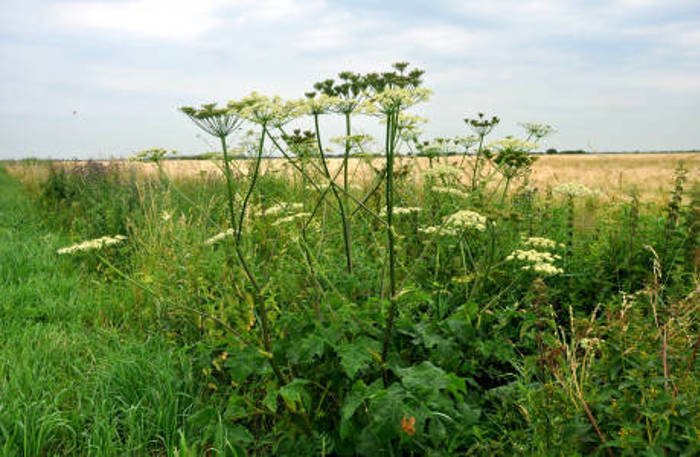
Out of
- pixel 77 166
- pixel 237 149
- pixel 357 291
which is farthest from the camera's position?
pixel 77 166

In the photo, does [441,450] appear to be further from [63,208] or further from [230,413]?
[63,208]

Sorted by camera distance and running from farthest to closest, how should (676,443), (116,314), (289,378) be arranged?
(116,314) → (289,378) → (676,443)

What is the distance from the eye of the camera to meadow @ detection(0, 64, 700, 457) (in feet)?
8.13

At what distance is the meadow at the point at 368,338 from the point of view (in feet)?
8.13

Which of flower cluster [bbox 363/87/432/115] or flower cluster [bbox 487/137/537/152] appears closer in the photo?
flower cluster [bbox 363/87/432/115]

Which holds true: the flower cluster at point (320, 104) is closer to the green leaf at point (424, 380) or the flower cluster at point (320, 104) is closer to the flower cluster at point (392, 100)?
the flower cluster at point (392, 100)

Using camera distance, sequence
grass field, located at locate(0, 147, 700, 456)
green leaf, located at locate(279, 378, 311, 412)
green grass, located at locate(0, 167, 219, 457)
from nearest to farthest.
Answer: green leaf, located at locate(279, 378, 311, 412), grass field, located at locate(0, 147, 700, 456), green grass, located at locate(0, 167, 219, 457)

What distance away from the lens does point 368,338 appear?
2727mm

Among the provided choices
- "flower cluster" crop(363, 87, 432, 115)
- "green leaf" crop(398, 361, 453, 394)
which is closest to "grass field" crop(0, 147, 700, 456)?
"green leaf" crop(398, 361, 453, 394)

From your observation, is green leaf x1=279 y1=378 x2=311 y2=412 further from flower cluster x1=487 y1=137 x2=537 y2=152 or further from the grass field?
flower cluster x1=487 y1=137 x2=537 y2=152

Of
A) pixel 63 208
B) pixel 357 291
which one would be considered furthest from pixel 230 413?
pixel 63 208

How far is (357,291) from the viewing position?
12.4 feet

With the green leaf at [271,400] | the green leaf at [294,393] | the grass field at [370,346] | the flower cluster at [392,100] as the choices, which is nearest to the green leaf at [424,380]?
the grass field at [370,346]

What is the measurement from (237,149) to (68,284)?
8.31 ft
